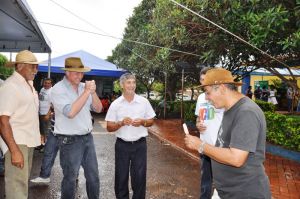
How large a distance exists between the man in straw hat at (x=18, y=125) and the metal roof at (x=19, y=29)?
66.8 inches

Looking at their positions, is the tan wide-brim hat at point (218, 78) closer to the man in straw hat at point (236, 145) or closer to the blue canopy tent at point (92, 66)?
the man in straw hat at point (236, 145)

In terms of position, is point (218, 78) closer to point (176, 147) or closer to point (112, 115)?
point (112, 115)

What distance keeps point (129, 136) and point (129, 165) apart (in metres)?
0.45

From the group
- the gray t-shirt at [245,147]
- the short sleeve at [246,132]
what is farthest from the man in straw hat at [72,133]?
the short sleeve at [246,132]

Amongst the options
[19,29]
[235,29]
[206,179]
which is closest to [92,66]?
[19,29]

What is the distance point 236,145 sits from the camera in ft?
7.89

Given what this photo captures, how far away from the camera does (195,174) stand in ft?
23.6

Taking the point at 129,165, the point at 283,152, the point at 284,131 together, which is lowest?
the point at 283,152

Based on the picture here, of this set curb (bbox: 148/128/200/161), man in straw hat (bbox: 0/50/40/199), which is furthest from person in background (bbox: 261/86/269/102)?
man in straw hat (bbox: 0/50/40/199)

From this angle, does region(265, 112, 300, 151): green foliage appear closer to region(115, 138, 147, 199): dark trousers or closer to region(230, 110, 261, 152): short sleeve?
region(115, 138, 147, 199): dark trousers

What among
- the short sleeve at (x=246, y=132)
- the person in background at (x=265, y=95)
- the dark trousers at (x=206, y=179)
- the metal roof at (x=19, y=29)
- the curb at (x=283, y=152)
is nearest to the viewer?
the short sleeve at (x=246, y=132)

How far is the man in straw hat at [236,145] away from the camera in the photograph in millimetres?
2408

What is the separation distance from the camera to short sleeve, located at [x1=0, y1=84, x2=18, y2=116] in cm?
344

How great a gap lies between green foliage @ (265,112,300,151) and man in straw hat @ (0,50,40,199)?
22.1 feet
